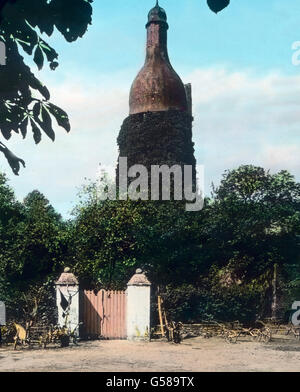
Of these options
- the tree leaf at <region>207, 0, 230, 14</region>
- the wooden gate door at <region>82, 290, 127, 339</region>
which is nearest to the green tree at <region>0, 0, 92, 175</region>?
the tree leaf at <region>207, 0, 230, 14</region>

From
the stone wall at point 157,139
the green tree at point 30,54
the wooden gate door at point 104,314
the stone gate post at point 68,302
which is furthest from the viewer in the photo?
the stone wall at point 157,139

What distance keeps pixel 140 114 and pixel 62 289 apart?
19.9 m

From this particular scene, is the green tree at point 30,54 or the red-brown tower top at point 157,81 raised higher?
the red-brown tower top at point 157,81

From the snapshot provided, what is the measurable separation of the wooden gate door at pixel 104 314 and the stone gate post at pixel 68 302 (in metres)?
0.82

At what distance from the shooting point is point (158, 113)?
3566 centimetres

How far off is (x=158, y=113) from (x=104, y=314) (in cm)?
1956

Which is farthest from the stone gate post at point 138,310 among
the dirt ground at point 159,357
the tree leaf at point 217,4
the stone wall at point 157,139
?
the tree leaf at point 217,4

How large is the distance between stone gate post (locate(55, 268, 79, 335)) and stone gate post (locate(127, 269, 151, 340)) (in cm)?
197

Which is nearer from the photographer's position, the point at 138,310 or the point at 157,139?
the point at 138,310

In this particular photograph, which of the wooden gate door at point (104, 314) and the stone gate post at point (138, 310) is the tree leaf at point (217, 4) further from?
the wooden gate door at point (104, 314)

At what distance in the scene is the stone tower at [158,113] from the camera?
3447 centimetres

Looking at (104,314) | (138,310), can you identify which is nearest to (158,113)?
(104,314)

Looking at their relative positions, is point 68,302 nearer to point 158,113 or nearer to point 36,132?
point 36,132

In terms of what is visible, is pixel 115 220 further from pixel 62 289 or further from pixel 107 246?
pixel 62 289
